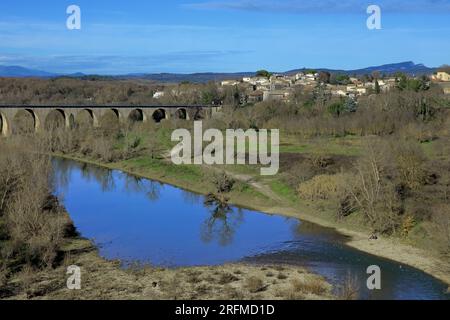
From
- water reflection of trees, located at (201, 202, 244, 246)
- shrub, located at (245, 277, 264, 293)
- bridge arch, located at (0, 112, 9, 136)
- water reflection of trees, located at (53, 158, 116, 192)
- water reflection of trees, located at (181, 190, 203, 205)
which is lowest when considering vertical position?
water reflection of trees, located at (201, 202, 244, 246)

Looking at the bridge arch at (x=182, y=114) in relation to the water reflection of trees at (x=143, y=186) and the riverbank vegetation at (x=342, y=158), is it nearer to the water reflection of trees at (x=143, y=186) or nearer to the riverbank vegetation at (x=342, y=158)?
the riverbank vegetation at (x=342, y=158)

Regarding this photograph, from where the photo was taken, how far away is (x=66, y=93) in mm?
101125

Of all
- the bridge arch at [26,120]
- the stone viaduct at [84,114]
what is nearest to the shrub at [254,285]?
the stone viaduct at [84,114]

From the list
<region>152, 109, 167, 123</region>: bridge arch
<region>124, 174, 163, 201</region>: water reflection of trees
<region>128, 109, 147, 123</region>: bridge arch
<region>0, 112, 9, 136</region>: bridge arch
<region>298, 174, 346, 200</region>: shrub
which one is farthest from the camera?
<region>152, 109, 167, 123</region>: bridge arch

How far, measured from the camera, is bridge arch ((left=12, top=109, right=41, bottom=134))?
5798cm

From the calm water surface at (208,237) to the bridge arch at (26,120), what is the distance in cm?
2303

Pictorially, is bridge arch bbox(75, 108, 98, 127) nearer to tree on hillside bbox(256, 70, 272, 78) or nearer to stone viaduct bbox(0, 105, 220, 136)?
stone viaduct bbox(0, 105, 220, 136)

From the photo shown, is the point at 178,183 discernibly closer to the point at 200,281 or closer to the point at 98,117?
the point at 200,281

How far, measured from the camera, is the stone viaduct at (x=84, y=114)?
6103 cm

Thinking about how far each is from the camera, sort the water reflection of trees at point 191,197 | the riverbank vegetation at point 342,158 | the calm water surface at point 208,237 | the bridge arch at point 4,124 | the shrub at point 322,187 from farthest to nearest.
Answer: the bridge arch at point 4,124, the water reflection of trees at point 191,197, the shrub at point 322,187, the riverbank vegetation at point 342,158, the calm water surface at point 208,237

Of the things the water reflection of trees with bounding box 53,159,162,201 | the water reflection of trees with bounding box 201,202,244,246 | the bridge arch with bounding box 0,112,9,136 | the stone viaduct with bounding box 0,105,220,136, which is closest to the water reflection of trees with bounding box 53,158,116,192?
the water reflection of trees with bounding box 53,159,162,201

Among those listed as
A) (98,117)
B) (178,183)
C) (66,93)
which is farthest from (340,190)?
(66,93)

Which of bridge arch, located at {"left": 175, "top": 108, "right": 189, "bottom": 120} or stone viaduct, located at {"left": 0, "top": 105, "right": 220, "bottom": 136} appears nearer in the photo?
stone viaduct, located at {"left": 0, "top": 105, "right": 220, "bottom": 136}

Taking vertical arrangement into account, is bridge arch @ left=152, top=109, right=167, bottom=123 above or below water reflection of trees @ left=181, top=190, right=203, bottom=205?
above
